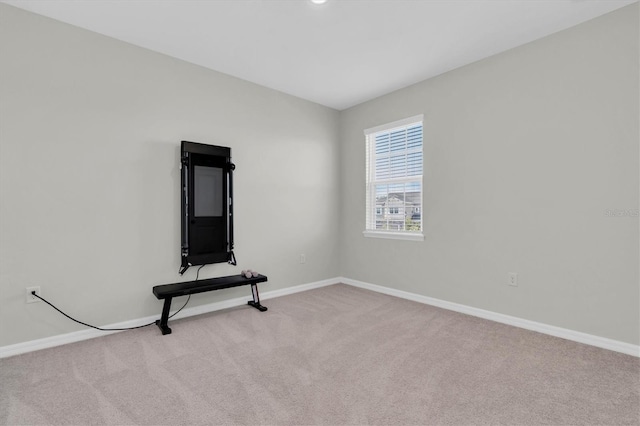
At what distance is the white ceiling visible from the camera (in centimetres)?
239

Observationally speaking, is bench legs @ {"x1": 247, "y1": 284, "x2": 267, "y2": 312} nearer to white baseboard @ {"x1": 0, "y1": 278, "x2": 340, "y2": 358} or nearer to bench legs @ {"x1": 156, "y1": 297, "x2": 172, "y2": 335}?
white baseboard @ {"x1": 0, "y1": 278, "x2": 340, "y2": 358}

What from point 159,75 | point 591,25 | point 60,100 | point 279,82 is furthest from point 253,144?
point 591,25

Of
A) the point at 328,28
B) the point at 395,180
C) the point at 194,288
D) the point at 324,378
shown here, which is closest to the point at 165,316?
the point at 194,288

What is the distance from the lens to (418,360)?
2279mm

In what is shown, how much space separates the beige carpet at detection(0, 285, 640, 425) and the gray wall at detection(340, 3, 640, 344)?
42 cm

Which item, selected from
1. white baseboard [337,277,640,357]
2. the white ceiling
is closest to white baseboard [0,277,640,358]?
white baseboard [337,277,640,357]

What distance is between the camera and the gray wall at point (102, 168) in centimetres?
242

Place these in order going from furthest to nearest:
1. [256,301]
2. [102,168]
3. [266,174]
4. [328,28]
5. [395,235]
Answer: [395,235], [266,174], [256,301], [102,168], [328,28]

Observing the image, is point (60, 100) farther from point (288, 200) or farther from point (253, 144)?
point (288, 200)

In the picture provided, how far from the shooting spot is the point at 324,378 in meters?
2.04

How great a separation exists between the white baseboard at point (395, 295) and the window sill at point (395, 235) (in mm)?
669

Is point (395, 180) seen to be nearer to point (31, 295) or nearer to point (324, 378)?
point (324, 378)

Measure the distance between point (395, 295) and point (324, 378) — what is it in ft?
7.14

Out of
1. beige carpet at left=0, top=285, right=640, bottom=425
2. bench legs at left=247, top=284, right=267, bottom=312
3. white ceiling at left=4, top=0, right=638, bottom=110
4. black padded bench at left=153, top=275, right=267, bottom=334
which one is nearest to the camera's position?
beige carpet at left=0, top=285, right=640, bottom=425
